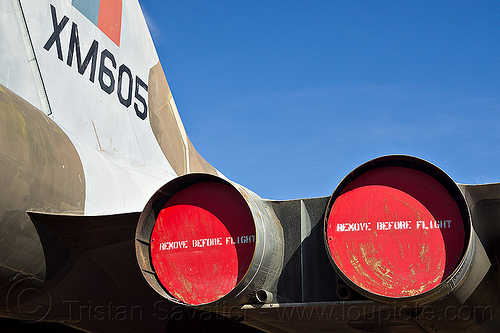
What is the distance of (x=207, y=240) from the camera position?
3.96 meters

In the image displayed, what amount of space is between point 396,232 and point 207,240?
4.29 ft

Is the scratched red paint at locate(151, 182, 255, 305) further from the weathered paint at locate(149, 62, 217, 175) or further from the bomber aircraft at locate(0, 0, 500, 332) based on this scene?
the weathered paint at locate(149, 62, 217, 175)

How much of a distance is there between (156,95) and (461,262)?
5.18 meters

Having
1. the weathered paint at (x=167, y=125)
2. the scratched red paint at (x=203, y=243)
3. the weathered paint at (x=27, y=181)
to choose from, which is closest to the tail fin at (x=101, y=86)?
the weathered paint at (x=167, y=125)

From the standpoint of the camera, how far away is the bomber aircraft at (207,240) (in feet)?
11.8

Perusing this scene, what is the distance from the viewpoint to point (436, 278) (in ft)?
11.2

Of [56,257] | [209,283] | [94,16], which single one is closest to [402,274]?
[209,283]

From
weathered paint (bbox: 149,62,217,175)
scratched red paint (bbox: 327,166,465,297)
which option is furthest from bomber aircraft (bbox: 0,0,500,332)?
weathered paint (bbox: 149,62,217,175)

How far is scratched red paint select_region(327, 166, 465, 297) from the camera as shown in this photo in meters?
3.48

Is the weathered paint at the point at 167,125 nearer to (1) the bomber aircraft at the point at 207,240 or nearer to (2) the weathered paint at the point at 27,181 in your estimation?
(1) the bomber aircraft at the point at 207,240

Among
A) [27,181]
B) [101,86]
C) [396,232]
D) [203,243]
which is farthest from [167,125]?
[396,232]

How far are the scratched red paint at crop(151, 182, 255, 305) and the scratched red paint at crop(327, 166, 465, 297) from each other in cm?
64

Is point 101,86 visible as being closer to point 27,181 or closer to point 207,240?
point 27,181

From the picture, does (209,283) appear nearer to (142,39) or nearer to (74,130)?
(74,130)
